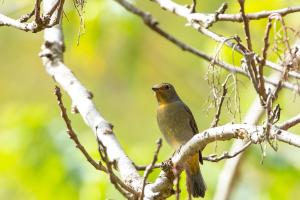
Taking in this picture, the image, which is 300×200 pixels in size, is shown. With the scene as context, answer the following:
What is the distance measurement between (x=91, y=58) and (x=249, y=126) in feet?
18.7

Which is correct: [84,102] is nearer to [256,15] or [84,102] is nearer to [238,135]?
[256,15]

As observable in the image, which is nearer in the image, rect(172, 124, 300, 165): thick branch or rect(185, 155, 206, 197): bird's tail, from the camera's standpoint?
rect(172, 124, 300, 165): thick branch

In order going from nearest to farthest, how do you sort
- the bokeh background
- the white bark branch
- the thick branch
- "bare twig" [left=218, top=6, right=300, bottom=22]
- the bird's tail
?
1. the thick branch
2. "bare twig" [left=218, top=6, right=300, bottom=22]
3. the white bark branch
4. the bird's tail
5. the bokeh background

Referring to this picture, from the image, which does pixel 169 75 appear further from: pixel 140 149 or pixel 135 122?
pixel 140 149

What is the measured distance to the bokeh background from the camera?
5703 mm

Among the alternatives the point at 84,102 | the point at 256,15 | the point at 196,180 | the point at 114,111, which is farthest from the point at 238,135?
the point at 114,111

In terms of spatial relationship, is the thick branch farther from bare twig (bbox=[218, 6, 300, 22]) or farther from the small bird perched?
the small bird perched

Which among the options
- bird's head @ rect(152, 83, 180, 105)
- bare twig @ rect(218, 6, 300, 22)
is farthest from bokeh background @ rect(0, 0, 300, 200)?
bird's head @ rect(152, 83, 180, 105)

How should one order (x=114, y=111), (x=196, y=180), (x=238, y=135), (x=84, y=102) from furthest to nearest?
(x=114, y=111)
(x=196, y=180)
(x=84, y=102)
(x=238, y=135)

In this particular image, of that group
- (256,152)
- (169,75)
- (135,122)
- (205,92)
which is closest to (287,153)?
(256,152)

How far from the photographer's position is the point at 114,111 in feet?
35.0

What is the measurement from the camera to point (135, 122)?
10.8 metres

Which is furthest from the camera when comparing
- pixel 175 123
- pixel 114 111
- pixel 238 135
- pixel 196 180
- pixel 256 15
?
pixel 114 111

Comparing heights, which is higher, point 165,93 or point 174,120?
point 165,93
